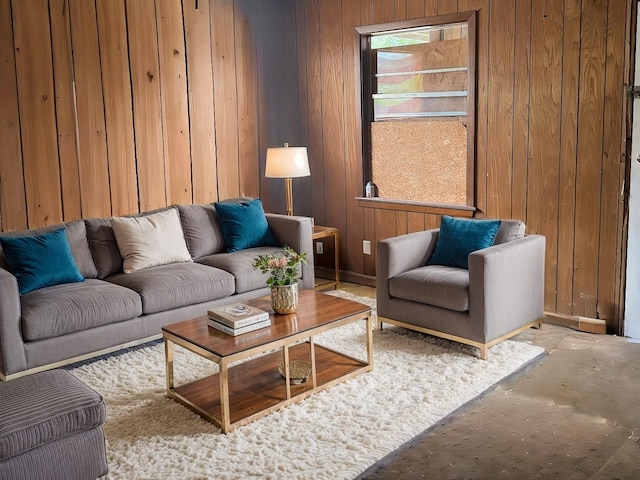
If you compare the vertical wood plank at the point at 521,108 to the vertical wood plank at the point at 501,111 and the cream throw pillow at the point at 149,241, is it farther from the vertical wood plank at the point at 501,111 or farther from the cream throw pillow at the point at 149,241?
the cream throw pillow at the point at 149,241

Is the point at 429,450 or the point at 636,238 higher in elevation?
the point at 636,238

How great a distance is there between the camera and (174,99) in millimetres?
5281

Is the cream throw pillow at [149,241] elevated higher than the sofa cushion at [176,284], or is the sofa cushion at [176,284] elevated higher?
the cream throw pillow at [149,241]

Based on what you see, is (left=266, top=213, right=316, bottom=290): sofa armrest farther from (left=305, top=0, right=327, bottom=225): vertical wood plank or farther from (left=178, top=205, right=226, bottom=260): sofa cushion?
(left=305, top=0, right=327, bottom=225): vertical wood plank

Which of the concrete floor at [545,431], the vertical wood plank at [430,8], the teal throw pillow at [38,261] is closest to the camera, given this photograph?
the concrete floor at [545,431]

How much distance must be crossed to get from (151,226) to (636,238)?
10.4 ft

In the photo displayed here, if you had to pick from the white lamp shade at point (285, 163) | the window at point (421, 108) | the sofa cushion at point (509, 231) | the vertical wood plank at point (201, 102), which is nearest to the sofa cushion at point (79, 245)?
the vertical wood plank at point (201, 102)

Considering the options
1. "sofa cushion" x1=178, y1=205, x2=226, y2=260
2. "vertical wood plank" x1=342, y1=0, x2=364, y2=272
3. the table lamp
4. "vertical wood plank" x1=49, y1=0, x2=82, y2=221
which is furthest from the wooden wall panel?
"vertical wood plank" x1=49, y1=0, x2=82, y2=221

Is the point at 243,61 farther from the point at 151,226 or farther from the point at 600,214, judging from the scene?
the point at 600,214

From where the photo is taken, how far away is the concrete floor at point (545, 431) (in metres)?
2.79

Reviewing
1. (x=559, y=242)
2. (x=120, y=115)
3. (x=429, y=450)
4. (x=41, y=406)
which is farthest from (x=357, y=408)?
(x=120, y=115)

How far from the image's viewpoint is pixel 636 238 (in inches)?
166

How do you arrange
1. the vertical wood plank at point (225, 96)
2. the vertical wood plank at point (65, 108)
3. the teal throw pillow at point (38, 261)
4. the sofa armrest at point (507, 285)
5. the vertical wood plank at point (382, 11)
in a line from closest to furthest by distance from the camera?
the sofa armrest at point (507, 285) < the teal throw pillow at point (38, 261) < the vertical wood plank at point (65, 108) < the vertical wood plank at point (382, 11) < the vertical wood plank at point (225, 96)

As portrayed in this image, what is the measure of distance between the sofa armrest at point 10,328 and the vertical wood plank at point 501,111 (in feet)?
10.4
